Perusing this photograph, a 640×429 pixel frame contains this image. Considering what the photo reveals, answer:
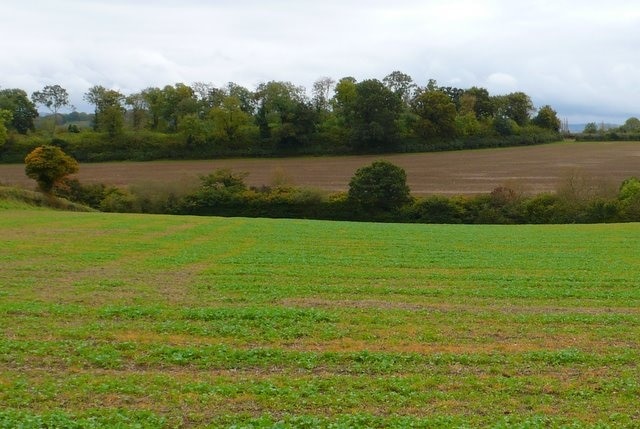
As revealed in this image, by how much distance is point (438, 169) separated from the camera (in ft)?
291

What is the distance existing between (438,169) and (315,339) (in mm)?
78057

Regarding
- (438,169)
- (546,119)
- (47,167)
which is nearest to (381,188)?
(438,169)

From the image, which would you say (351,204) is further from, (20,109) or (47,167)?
(20,109)

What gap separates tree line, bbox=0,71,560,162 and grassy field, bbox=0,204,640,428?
76.6 metres

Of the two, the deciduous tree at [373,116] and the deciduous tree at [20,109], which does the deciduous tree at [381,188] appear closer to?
the deciduous tree at [373,116]

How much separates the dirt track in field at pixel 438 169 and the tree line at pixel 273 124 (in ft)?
11.5

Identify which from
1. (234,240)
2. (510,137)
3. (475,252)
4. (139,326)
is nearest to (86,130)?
(510,137)

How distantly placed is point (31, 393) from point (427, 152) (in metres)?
99.1

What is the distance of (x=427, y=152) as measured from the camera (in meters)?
105

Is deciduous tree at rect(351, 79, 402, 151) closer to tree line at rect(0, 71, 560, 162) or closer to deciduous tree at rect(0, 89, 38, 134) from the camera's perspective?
tree line at rect(0, 71, 560, 162)

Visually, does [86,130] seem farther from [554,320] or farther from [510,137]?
[554,320]

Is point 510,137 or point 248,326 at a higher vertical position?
point 510,137

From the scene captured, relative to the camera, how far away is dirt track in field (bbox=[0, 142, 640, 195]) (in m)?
73.4

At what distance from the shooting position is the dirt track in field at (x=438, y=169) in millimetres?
73375
